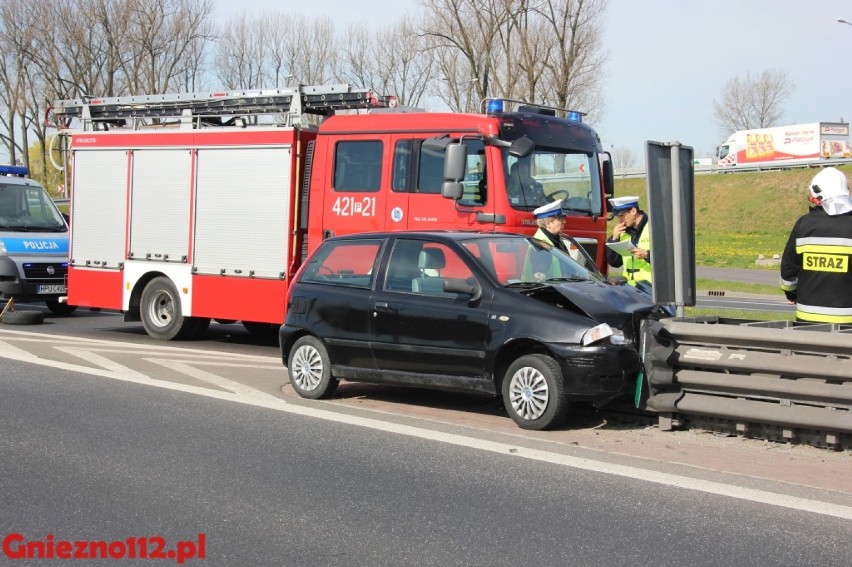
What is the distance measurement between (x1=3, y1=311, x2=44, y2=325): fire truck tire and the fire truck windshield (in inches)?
348

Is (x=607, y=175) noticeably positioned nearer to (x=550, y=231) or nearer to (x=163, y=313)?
(x=550, y=231)

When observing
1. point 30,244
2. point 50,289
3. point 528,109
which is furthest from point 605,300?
point 30,244

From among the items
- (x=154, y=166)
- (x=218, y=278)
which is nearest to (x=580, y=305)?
(x=218, y=278)

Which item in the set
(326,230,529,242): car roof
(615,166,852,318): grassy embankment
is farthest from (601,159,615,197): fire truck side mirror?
(615,166,852,318): grassy embankment

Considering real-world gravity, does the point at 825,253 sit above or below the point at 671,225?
below

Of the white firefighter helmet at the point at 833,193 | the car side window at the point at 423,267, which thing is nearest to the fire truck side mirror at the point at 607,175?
the car side window at the point at 423,267

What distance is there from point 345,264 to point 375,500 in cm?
383

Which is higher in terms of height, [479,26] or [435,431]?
[479,26]

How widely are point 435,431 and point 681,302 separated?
2.28m

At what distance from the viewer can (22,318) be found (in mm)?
15945

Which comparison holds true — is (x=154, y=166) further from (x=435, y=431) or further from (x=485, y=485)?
(x=485, y=485)

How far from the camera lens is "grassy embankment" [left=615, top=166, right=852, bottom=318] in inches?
1994

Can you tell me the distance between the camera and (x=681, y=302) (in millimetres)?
8336

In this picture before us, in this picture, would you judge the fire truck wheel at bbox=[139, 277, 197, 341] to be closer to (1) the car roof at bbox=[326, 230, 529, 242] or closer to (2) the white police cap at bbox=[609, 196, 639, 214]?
(1) the car roof at bbox=[326, 230, 529, 242]
